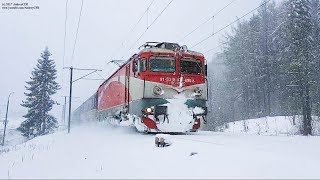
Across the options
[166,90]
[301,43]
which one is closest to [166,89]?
[166,90]

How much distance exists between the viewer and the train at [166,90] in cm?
1290

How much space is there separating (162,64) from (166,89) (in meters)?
1.14

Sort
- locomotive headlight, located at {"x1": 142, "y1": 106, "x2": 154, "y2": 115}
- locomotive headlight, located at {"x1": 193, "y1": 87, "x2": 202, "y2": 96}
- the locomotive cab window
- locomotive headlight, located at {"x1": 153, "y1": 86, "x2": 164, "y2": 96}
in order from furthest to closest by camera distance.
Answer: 1. the locomotive cab window
2. locomotive headlight, located at {"x1": 193, "y1": 87, "x2": 202, "y2": 96}
3. locomotive headlight, located at {"x1": 153, "y1": 86, "x2": 164, "y2": 96}
4. locomotive headlight, located at {"x1": 142, "y1": 106, "x2": 154, "y2": 115}

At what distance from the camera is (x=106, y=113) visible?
66.4 feet

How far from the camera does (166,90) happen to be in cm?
1309

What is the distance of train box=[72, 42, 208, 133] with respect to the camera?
12.9 metres

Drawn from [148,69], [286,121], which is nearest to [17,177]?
[148,69]

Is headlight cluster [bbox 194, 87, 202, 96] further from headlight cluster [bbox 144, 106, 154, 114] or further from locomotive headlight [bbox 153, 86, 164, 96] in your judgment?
headlight cluster [bbox 144, 106, 154, 114]

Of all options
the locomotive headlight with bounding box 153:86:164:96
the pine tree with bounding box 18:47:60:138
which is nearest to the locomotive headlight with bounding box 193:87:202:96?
the locomotive headlight with bounding box 153:86:164:96

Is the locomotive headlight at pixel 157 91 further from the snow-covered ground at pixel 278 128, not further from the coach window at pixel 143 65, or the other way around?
the snow-covered ground at pixel 278 128

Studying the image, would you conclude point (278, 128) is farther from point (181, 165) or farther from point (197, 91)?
point (181, 165)

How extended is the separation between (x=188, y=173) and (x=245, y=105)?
38.2m

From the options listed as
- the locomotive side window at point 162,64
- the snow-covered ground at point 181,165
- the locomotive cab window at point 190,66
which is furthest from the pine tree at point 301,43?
the snow-covered ground at point 181,165

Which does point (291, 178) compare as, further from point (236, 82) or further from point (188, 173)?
point (236, 82)
